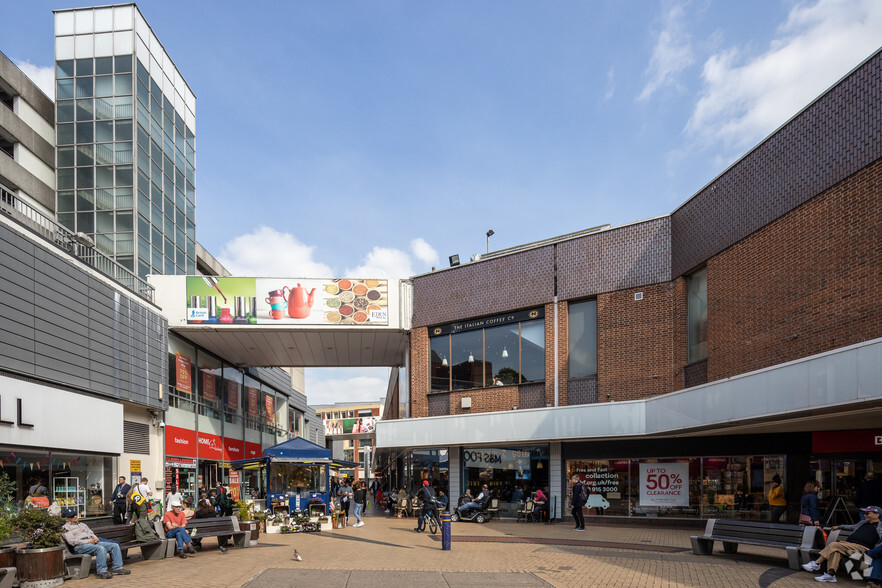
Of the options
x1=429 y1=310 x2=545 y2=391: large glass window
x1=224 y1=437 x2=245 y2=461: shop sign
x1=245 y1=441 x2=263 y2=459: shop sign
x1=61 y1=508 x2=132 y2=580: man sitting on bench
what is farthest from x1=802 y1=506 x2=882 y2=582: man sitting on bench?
x1=245 y1=441 x2=263 y2=459: shop sign

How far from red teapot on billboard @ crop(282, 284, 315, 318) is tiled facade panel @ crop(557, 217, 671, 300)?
916 cm

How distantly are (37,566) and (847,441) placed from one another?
52.5 feet

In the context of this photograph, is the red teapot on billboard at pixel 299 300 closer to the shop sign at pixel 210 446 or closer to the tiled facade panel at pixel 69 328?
the tiled facade panel at pixel 69 328

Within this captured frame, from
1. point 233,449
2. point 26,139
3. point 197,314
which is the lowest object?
point 233,449

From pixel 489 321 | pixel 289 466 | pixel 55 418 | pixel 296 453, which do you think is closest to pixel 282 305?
pixel 289 466

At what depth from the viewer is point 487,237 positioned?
31703mm

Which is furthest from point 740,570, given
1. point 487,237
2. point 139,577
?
point 487,237

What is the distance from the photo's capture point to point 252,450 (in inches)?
1539

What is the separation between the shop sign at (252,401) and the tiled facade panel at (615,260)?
71.5ft

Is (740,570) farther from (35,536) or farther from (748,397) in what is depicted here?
(35,536)

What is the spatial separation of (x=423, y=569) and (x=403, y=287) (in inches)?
623

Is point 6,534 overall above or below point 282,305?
below

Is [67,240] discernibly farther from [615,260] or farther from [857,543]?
[857,543]

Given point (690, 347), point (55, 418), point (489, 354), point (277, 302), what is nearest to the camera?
point (55, 418)
